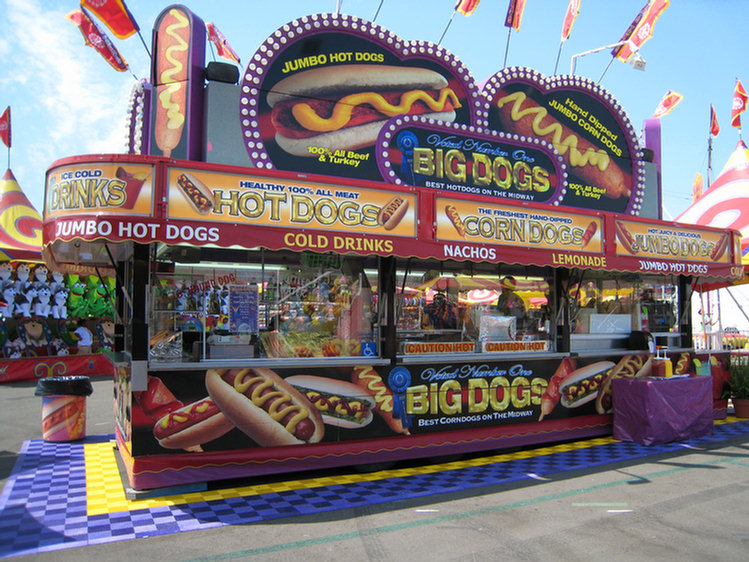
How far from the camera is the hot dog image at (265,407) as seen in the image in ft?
19.3

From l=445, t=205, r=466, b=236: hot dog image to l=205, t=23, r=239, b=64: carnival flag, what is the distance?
5610 millimetres

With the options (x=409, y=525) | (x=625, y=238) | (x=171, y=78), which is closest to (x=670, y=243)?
(x=625, y=238)

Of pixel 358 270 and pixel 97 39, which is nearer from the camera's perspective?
pixel 358 270

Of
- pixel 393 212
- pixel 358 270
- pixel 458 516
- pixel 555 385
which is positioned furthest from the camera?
pixel 555 385

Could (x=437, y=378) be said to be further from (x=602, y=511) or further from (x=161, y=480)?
(x=161, y=480)

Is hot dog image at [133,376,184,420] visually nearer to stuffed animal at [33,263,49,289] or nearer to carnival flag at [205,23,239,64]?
carnival flag at [205,23,239,64]

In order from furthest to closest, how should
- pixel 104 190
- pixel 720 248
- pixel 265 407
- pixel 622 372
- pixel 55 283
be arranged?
pixel 55 283 → pixel 720 248 → pixel 622 372 → pixel 265 407 → pixel 104 190

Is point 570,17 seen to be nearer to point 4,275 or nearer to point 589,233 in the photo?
point 589,233

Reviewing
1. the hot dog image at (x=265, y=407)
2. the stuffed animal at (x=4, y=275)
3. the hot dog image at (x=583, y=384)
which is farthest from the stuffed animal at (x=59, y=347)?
the hot dog image at (x=583, y=384)

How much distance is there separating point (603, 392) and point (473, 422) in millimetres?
2475

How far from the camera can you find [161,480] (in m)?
5.57

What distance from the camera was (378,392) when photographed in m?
6.62

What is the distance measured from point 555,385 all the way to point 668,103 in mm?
8012

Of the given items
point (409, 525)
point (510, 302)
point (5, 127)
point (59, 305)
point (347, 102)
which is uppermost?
point (5, 127)
